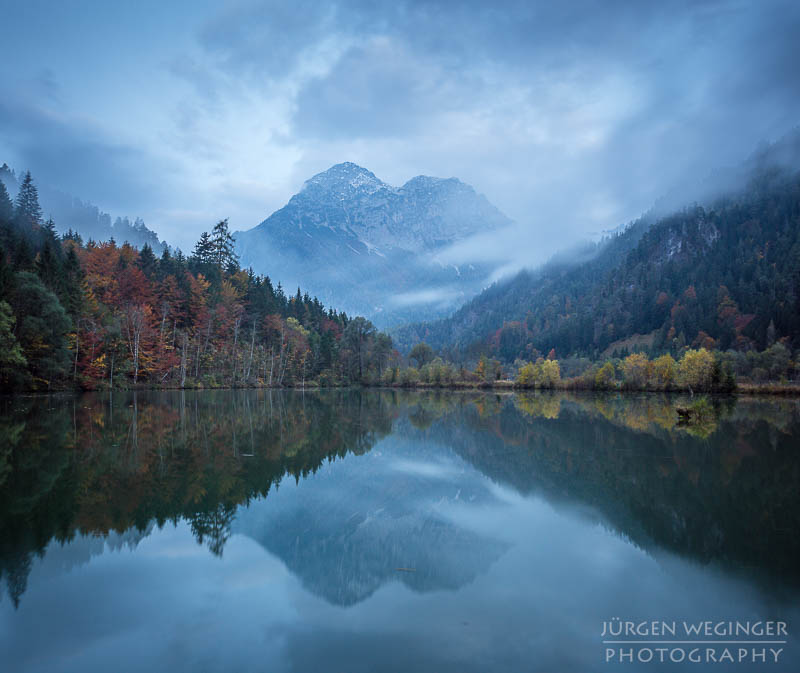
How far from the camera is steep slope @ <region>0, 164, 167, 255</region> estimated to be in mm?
158750

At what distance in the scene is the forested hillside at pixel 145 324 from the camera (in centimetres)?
3591

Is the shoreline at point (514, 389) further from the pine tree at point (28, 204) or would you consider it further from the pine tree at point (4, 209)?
the pine tree at point (28, 204)

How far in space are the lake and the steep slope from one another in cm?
16892

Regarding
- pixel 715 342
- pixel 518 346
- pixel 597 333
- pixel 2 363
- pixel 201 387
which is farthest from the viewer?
pixel 518 346

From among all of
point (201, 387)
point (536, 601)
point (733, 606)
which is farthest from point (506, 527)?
point (201, 387)

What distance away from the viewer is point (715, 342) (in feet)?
384

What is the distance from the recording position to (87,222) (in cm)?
16562

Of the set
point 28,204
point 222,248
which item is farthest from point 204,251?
point 28,204

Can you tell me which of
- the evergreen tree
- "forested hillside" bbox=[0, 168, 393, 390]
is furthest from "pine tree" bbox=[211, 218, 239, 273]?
the evergreen tree

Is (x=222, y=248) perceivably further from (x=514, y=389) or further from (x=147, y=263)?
(x=514, y=389)

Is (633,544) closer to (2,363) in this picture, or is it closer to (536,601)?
(536,601)

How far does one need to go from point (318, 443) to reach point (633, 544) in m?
11.5

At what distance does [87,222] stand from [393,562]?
20022 centimetres

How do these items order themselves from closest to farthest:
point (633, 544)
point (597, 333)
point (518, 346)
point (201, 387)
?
point (633, 544) → point (201, 387) → point (597, 333) → point (518, 346)
